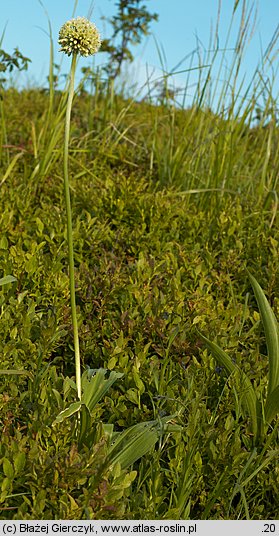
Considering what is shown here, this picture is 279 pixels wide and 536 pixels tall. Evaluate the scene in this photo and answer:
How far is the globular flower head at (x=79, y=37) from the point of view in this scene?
181 cm

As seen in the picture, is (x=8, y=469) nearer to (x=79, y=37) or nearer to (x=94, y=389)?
(x=94, y=389)

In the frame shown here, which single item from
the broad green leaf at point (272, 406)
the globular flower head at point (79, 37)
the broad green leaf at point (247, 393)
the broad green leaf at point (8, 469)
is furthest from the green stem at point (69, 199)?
the broad green leaf at point (272, 406)

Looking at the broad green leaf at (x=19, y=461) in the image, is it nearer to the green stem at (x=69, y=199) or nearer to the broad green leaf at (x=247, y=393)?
the green stem at (x=69, y=199)

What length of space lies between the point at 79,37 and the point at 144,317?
3.94 ft

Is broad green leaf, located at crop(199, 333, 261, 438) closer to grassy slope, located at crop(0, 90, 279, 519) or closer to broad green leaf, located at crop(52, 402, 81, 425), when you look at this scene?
grassy slope, located at crop(0, 90, 279, 519)

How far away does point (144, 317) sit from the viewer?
8.62 ft

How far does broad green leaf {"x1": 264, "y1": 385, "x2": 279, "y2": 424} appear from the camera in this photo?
2053 millimetres

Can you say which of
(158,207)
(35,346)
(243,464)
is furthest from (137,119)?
(243,464)

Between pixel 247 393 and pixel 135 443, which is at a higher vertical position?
pixel 247 393

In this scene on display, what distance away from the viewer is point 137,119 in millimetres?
6016

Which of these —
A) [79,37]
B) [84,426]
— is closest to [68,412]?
[84,426]

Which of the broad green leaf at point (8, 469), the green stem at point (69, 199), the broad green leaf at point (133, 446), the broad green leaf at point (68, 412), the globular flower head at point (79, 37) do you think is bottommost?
the broad green leaf at point (8, 469)
